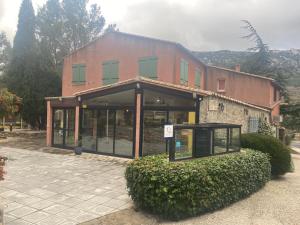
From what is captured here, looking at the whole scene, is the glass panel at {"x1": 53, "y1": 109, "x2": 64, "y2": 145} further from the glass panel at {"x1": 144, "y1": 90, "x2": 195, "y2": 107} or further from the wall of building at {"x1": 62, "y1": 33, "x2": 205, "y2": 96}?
the glass panel at {"x1": 144, "y1": 90, "x2": 195, "y2": 107}

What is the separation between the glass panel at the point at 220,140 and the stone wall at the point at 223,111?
3159 millimetres

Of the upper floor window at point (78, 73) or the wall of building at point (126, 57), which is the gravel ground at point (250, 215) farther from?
the upper floor window at point (78, 73)

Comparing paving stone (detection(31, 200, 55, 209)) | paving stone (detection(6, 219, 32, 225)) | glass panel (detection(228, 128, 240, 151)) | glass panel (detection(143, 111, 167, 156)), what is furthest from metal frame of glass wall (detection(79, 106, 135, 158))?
paving stone (detection(6, 219, 32, 225))

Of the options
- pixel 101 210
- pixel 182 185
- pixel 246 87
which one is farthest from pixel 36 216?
pixel 246 87

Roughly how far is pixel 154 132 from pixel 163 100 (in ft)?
4.87

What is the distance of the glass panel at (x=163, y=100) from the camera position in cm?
1283

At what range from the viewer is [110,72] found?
20359mm

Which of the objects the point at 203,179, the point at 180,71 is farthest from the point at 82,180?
the point at 180,71

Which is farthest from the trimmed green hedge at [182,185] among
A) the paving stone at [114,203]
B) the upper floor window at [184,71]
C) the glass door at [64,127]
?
the upper floor window at [184,71]

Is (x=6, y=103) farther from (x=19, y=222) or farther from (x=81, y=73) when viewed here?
(x=81, y=73)

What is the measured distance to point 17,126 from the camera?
3531cm

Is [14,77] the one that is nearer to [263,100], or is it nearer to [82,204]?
[263,100]

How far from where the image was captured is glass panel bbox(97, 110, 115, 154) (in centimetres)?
1468

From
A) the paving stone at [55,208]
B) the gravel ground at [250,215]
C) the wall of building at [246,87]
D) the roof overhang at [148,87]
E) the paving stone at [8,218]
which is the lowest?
the gravel ground at [250,215]
